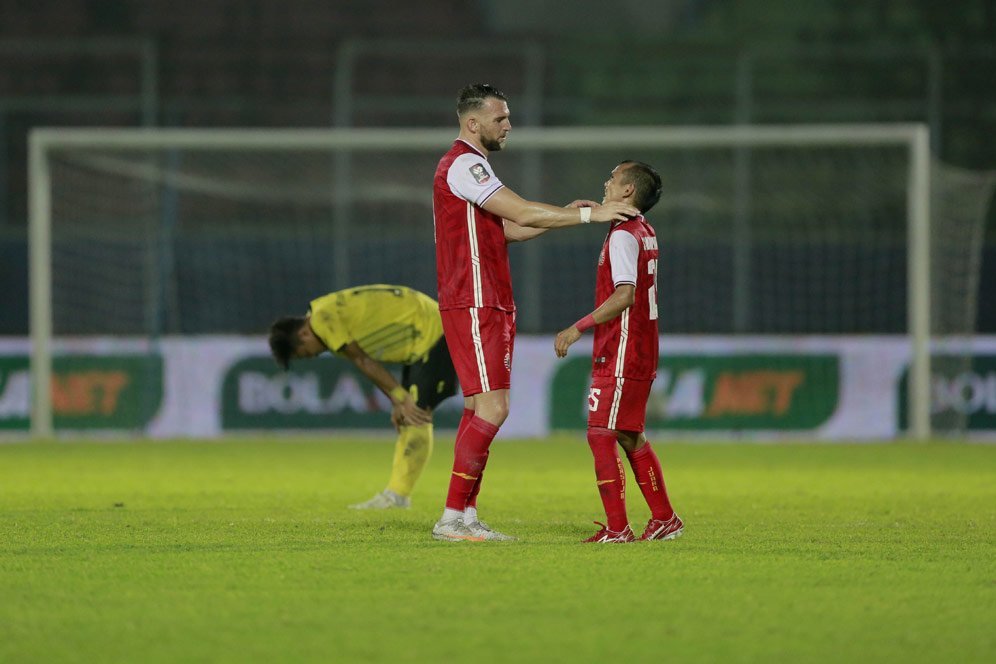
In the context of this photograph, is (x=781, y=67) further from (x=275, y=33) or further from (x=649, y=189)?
(x=649, y=189)

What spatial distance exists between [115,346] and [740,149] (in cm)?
676

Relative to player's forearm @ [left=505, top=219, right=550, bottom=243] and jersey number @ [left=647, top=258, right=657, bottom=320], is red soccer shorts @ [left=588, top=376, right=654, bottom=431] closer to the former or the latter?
jersey number @ [left=647, top=258, right=657, bottom=320]

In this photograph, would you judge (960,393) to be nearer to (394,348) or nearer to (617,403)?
(394,348)

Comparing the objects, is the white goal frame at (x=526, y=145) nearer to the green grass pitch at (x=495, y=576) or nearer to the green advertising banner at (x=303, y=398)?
the green advertising banner at (x=303, y=398)

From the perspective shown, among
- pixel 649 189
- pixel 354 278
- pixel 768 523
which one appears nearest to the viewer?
pixel 649 189

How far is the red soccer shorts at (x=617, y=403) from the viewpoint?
6098 millimetres

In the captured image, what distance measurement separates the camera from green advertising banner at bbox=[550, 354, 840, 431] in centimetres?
1416

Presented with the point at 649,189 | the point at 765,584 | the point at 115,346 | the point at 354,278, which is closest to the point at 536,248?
the point at 354,278

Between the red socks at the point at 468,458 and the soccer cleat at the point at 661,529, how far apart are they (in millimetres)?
740

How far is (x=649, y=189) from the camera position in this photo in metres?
6.18

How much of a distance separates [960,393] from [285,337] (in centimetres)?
803

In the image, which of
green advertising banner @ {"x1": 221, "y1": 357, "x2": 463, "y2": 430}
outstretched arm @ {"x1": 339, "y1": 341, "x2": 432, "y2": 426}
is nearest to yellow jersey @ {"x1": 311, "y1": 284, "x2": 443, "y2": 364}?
outstretched arm @ {"x1": 339, "y1": 341, "x2": 432, "y2": 426}

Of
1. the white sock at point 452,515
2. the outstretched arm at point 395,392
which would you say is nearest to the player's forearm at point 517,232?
the white sock at point 452,515

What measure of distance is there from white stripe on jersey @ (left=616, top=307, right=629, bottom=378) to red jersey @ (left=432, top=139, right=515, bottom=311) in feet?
1.53
